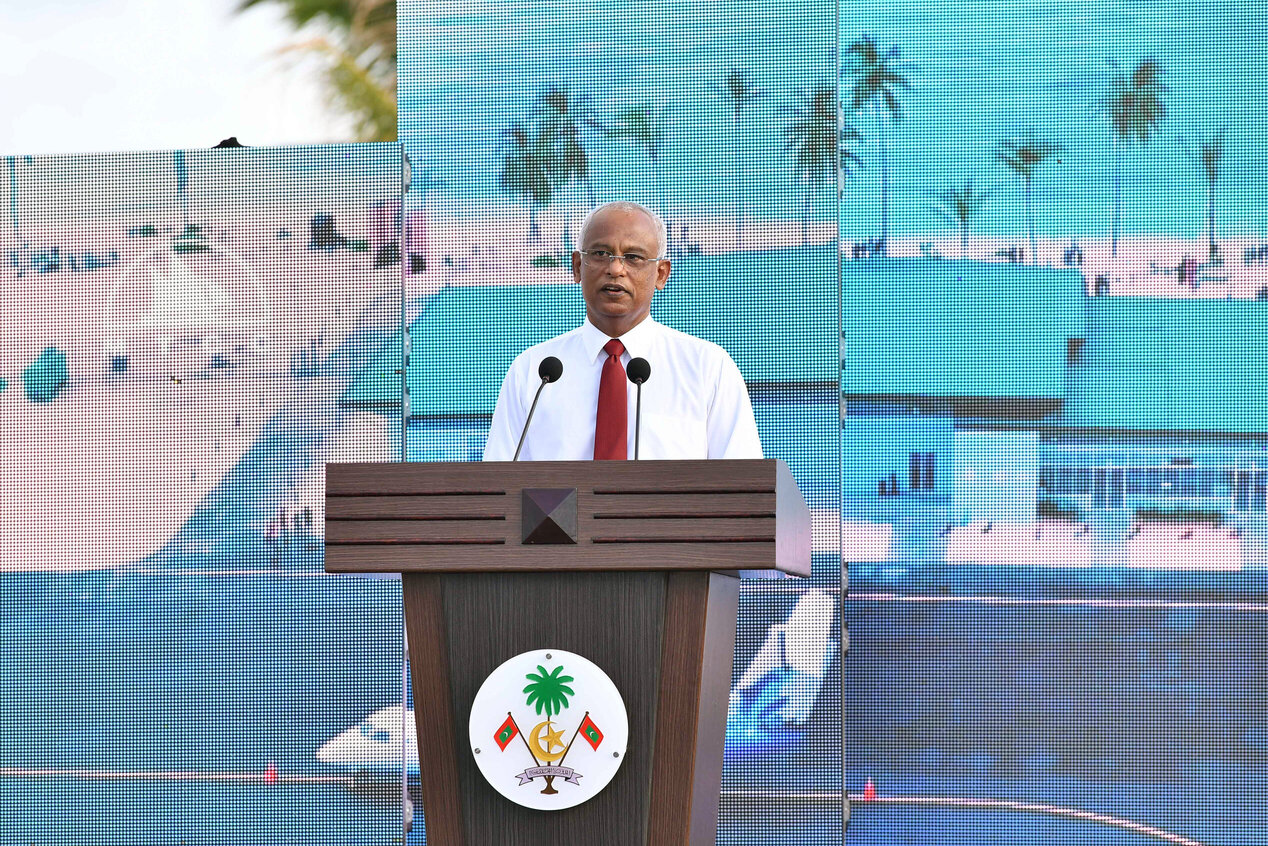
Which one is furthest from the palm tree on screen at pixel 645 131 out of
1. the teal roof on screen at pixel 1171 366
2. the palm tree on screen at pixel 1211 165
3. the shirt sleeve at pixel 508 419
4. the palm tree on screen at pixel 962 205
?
the palm tree on screen at pixel 1211 165

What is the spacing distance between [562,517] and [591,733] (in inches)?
14.1

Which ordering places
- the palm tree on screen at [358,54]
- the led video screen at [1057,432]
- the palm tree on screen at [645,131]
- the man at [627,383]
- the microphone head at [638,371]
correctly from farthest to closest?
the palm tree on screen at [358,54] < the palm tree on screen at [645,131] < the led video screen at [1057,432] < the man at [627,383] < the microphone head at [638,371]

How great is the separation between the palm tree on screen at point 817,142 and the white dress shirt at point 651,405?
1144 mm

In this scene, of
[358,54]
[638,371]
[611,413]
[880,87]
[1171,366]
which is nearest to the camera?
[638,371]

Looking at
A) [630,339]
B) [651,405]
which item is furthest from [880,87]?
[651,405]

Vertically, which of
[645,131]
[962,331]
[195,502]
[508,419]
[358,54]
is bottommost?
[195,502]

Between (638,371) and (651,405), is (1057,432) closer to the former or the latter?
(651,405)

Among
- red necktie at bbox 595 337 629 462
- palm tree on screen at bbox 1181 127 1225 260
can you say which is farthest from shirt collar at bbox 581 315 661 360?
palm tree on screen at bbox 1181 127 1225 260

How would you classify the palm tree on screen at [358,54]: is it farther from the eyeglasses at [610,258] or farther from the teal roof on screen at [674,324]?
the eyeglasses at [610,258]

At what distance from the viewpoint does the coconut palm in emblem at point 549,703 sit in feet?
7.11

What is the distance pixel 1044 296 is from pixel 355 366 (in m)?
2.06

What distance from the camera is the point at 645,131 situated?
159 inches

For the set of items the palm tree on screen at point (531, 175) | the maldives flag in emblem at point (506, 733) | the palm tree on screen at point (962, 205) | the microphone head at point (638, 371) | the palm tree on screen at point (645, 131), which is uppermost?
the palm tree on screen at point (645, 131)

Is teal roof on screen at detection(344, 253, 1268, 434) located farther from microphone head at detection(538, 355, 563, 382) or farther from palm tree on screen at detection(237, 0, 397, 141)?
palm tree on screen at detection(237, 0, 397, 141)
